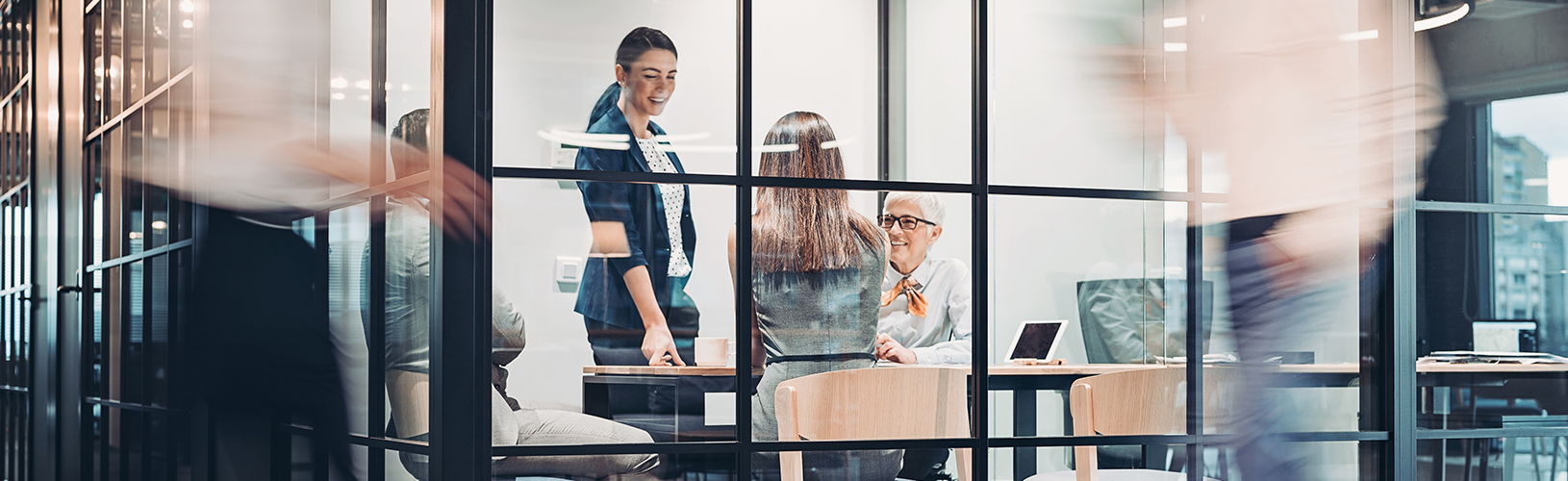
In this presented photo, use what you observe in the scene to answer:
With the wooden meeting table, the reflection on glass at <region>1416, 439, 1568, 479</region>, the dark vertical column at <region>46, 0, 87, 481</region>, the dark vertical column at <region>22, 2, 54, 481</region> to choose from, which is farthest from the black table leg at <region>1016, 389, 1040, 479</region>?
the dark vertical column at <region>22, 2, 54, 481</region>

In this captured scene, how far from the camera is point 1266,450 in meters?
2.12

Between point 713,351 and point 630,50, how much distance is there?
55 centimetres

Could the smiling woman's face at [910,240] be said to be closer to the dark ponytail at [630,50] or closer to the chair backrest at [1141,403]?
the chair backrest at [1141,403]

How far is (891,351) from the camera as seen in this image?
1.94m

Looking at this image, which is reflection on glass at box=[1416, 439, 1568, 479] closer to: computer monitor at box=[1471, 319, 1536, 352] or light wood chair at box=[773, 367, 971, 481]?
computer monitor at box=[1471, 319, 1536, 352]

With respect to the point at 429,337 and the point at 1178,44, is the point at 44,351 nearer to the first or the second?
the point at 429,337

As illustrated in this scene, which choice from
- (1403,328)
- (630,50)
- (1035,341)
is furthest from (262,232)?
(1403,328)

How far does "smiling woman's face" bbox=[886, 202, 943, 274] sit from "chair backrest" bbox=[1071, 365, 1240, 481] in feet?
1.30

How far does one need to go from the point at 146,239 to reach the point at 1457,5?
3.10 meters

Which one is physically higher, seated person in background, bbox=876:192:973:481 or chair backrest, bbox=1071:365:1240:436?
seated person in background, bbox=876:192:973:481

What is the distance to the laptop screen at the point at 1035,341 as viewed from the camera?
1978 mm

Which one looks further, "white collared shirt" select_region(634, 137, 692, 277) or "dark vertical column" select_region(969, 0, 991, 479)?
"dark vertical column" select_region(969, 0, 991, 479)

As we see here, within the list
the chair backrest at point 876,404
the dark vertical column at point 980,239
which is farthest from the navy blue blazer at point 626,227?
the dark vertical column at point 980,239

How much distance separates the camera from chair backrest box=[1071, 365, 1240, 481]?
2018mm
